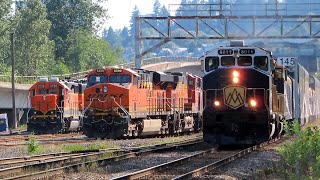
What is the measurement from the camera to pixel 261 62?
2306 centimetres

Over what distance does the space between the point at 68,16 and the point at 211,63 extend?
69.5 metres

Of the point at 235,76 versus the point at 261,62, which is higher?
the point at 261,62

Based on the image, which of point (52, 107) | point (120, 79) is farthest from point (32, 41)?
point (120, 79)

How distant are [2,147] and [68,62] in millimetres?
66498

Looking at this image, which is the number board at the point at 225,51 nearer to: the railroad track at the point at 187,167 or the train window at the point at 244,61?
the train window at the point at 244,61

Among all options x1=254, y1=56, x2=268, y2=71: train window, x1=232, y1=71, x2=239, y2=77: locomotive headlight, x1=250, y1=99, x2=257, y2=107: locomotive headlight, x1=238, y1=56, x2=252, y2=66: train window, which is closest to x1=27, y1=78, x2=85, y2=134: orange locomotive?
x1=238, y1=56, x2=252, y2=66: train window

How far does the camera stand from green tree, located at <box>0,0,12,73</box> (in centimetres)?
7131

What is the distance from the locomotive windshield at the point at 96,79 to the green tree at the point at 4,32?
41.3 meters

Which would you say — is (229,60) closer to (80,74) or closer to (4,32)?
(80,74)

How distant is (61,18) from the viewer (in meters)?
91.4

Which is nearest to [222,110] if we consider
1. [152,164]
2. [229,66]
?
[229,66]

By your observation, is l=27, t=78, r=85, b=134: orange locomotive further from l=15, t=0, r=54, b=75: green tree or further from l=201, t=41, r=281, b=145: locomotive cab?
l=15, t=0, r=54, b=75: green tree

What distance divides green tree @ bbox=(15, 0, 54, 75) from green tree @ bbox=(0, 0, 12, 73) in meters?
1.20

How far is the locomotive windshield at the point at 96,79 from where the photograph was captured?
3116 centimetres
